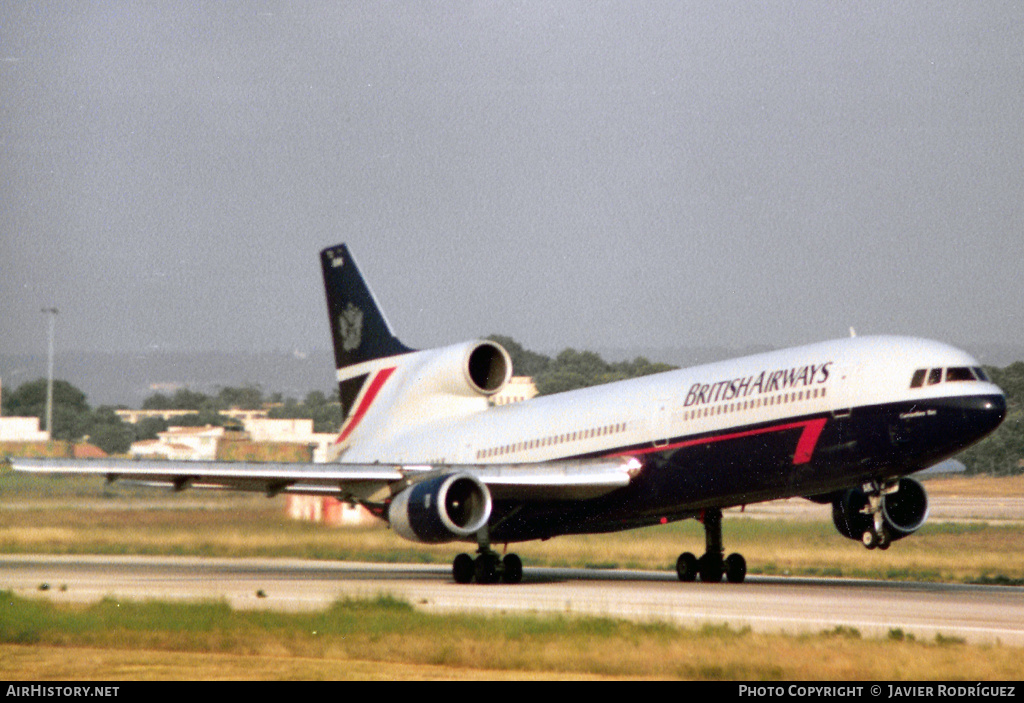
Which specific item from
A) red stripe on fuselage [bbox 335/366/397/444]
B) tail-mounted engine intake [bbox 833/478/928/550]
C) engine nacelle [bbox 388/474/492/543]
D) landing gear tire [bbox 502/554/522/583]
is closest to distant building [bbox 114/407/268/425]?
red stripe on fuselage [bbox 335/366/397/444]

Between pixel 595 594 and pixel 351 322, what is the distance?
14.7 m

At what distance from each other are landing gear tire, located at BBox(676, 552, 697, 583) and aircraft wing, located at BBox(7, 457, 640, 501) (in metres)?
2.57

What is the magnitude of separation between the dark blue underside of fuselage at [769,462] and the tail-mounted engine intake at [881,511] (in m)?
0.61

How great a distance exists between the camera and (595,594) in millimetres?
25656

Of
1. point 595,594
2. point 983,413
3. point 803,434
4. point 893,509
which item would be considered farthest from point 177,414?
point 983,413

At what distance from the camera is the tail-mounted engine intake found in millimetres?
26141

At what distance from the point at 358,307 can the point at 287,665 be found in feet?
74.3

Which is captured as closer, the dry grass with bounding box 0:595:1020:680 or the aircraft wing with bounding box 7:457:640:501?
the dry grass with bounding box 0:595:1020:680

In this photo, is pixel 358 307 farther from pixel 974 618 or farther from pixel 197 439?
pixel 197 439

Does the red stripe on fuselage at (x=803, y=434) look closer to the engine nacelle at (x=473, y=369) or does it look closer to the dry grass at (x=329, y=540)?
the dry grass at (x=329, y=540)

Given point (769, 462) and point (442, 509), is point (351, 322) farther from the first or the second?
point (769, 462)

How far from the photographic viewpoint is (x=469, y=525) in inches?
1117

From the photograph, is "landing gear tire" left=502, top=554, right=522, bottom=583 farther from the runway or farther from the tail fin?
the tail fin
